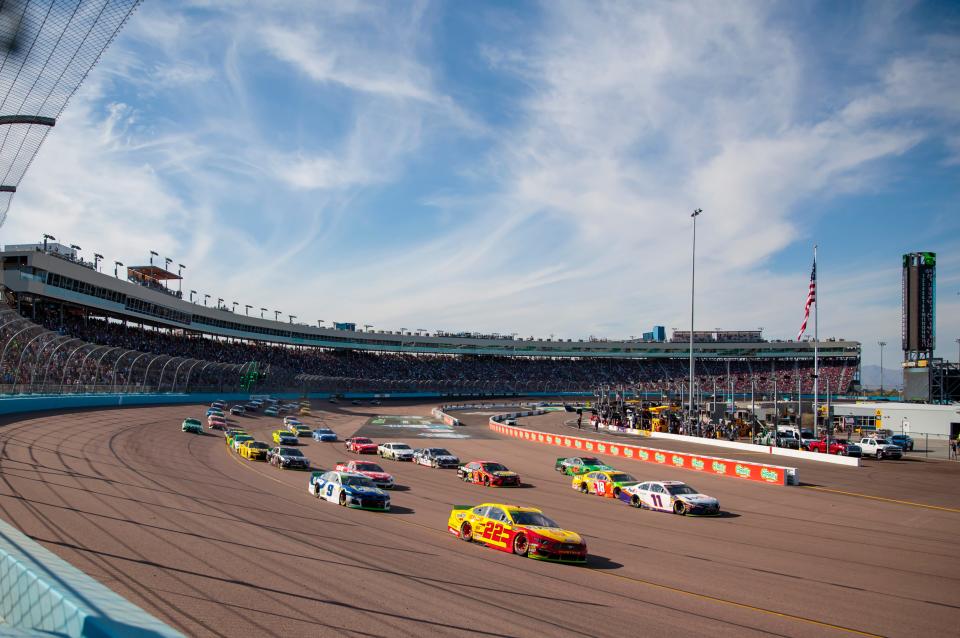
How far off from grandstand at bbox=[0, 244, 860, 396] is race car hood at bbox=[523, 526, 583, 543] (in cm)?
3174

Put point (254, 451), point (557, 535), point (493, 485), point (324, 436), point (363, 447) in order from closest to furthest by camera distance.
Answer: point (557, 535) < point (493, 485) < point (254, 451) < point (363, 447) < point (324, 436)

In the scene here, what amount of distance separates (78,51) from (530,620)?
9.47m

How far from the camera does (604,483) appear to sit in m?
25.3

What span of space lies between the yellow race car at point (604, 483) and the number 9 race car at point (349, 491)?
915 cm

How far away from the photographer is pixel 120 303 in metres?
77.2

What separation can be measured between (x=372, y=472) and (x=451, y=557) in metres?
12.3

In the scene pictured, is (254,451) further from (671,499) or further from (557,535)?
(557,535)

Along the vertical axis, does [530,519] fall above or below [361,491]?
above

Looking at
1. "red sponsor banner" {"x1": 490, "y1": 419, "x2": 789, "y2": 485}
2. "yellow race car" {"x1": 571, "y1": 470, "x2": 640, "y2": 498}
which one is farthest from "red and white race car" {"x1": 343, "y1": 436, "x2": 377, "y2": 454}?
"red sponsor banner" {"x1": 490, "y1": 419, "x2": 789, "y2": 485}

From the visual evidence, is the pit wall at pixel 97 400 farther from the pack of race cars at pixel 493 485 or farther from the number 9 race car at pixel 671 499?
the number 9 race car at pixel 671 499

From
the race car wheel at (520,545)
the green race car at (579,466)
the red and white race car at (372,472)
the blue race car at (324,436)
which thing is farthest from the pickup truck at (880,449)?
the race car wheel at (520,545)

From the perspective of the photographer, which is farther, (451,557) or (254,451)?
(254,451)

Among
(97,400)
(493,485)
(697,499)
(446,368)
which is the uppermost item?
(446,368)

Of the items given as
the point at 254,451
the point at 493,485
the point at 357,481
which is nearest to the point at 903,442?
the point at 493,485
